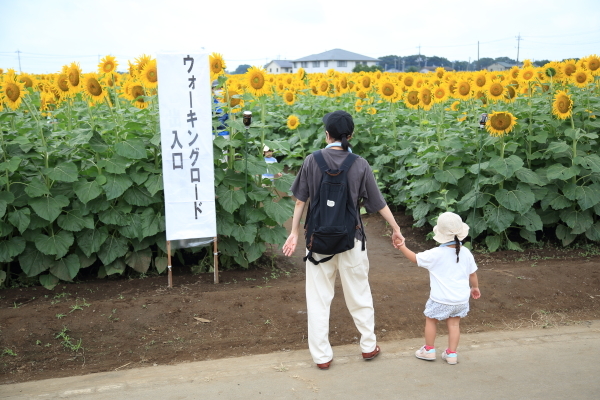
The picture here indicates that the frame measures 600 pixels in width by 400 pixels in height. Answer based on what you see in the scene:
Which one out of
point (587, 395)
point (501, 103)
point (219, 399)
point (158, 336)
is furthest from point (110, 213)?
Result: point (501, 103)

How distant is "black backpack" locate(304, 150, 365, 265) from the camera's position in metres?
4.10

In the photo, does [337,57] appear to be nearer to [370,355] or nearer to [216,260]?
[216,260]

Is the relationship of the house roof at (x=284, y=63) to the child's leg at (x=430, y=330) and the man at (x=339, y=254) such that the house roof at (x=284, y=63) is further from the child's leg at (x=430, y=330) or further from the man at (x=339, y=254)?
the child's leg at (x=430, y=330)

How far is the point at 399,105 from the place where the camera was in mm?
13297

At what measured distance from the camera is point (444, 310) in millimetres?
4258

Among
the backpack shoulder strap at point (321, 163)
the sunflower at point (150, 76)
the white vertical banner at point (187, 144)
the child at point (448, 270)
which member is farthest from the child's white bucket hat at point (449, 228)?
the sunflower at point (150, 76)

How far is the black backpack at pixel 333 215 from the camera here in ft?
13.4

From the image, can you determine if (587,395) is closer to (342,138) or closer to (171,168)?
(342,138)

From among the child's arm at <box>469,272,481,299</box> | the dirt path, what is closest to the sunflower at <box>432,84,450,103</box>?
the dirt path

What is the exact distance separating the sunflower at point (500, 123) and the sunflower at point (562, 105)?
61cm

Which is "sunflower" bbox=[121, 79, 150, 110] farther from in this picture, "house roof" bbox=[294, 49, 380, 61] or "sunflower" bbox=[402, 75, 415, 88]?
"house roof" bbox=[294, 49, 380, 61]

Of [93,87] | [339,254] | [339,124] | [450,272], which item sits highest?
[93,87]

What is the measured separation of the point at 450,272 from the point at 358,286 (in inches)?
25.2

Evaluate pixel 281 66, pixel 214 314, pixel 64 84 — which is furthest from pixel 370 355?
pixel 281 66
